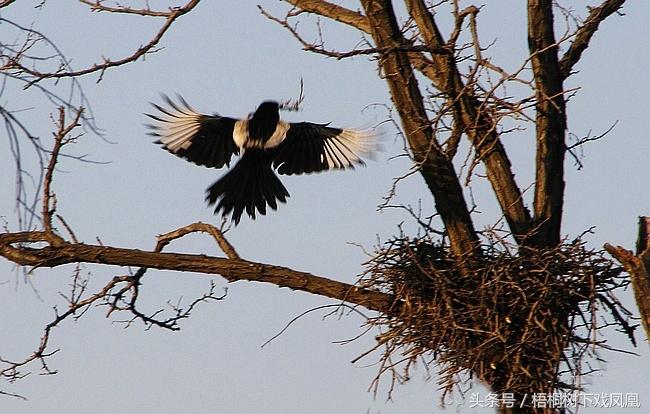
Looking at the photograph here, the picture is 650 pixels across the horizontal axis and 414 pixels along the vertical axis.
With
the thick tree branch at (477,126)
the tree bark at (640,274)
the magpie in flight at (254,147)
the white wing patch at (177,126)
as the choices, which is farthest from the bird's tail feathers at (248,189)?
the tree bark at (640,274)

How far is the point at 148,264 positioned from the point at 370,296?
3.43 ft

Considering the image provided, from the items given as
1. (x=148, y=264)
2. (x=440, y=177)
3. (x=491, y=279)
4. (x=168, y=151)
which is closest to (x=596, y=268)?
(x=491, y=279)

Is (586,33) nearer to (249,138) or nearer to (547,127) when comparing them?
(547,127)

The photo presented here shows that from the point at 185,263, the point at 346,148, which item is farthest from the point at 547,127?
the point at 185,263

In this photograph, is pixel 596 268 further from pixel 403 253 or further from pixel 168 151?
pixel 168 151

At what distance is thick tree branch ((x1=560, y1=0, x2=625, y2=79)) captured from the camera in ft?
21.0

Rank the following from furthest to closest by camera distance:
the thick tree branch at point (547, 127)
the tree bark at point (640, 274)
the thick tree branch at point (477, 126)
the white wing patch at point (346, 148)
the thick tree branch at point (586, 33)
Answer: the white wing patch at point (346, 148) < the thick tree branch at point (586, 33) < the thick tree branch at point (547, 127) < the thick tree branch at point (477, 126) < the tree bark at point (640, 274)

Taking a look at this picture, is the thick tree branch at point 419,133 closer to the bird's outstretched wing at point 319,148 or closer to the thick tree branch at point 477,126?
the thick tree branch at point 477,126

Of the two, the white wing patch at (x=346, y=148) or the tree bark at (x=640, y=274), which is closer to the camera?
the tree bark at (x=640, y=274)

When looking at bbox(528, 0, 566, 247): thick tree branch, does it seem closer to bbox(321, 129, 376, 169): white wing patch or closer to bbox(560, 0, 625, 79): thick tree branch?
bbox(560, 0, 625, 79): thick tree branch

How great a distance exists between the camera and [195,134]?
706 cm

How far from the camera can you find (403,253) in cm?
568

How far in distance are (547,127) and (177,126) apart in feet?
7.35

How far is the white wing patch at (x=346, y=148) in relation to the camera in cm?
722
